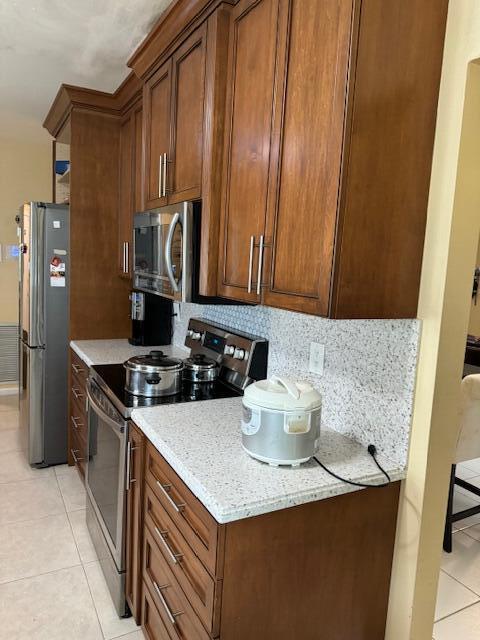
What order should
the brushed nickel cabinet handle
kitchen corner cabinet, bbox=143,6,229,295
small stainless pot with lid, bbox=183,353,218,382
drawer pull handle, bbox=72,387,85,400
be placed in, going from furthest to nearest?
drawer pull handle, bbox=72,387,85,400 → small stainless pot with lid, bbox=183,353,218,382 → the brushed nickel cabinet handle → kitchen corner cabinet, bbox=143,6,229,295

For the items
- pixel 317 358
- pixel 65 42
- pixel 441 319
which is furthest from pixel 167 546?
pixel 65 42

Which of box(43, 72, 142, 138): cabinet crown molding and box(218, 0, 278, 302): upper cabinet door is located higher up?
box(43, 72, 142, 138): cabinet crown molding

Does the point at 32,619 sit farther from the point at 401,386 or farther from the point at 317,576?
the point at 401,386

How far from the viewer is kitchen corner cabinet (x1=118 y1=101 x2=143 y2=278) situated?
9.24ft

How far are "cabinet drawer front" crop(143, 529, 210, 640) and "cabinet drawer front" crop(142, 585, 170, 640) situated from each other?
33 millimetres

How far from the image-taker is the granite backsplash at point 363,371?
139 cm

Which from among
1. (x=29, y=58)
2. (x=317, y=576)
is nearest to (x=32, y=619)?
(x=317, y=576)

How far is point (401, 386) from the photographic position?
140cm

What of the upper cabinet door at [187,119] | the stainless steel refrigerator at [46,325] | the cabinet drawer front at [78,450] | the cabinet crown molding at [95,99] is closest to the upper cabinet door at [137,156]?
the cabinet crown molding at [95,99]

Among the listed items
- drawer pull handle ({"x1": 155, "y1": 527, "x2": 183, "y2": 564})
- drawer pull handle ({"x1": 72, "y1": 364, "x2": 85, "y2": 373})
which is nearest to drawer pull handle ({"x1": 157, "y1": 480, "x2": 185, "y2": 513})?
drawer pull handle ({"x1": 155, "y1": 527, "x2": 183, "y2": 564})

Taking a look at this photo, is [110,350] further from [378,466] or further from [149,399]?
[378,466]

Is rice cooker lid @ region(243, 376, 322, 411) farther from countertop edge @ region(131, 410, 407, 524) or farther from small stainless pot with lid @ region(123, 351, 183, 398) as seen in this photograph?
small stainless pot with lid @ region(123, 351, 183, 398)

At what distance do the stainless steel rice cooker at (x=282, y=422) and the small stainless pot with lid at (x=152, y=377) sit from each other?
70cm

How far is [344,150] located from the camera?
1126 millimetres
